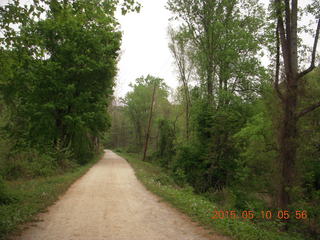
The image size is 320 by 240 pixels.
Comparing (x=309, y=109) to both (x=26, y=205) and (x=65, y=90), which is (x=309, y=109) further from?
(x=65, y=90)

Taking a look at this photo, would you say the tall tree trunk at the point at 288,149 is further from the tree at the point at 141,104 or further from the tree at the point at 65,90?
the tree at the point at 141,104

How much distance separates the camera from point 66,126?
2180 cm

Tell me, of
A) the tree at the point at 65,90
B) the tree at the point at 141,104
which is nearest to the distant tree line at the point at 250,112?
the tree at the point at 65,90

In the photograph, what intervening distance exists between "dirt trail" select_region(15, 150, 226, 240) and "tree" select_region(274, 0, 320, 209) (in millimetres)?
4138

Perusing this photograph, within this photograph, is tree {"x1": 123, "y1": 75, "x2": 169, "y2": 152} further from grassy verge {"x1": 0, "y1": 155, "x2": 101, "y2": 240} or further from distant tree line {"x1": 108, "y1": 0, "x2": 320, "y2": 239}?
grassy verge {"x1": 0, "y1": 155, "x2": 101, "y2": 240}

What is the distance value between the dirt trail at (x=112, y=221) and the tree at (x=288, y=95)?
4138mm

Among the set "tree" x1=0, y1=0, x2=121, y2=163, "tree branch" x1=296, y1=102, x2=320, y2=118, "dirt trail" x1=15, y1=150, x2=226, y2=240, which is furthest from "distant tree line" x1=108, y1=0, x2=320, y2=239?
"tree" x1=0, y1=0, x2=121, y2=163

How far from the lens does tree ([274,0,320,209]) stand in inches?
348

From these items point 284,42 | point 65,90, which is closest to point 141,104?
point 65,90

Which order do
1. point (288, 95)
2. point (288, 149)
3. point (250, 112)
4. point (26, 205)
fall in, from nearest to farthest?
point (26, 205), point (288, 149), point (288, 95), point (250, 112)

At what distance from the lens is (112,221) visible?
668 cm

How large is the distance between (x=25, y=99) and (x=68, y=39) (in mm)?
5732

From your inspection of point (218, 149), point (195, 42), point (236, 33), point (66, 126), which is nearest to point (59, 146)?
point (66, 126)

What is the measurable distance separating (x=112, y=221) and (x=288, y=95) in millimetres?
7244
